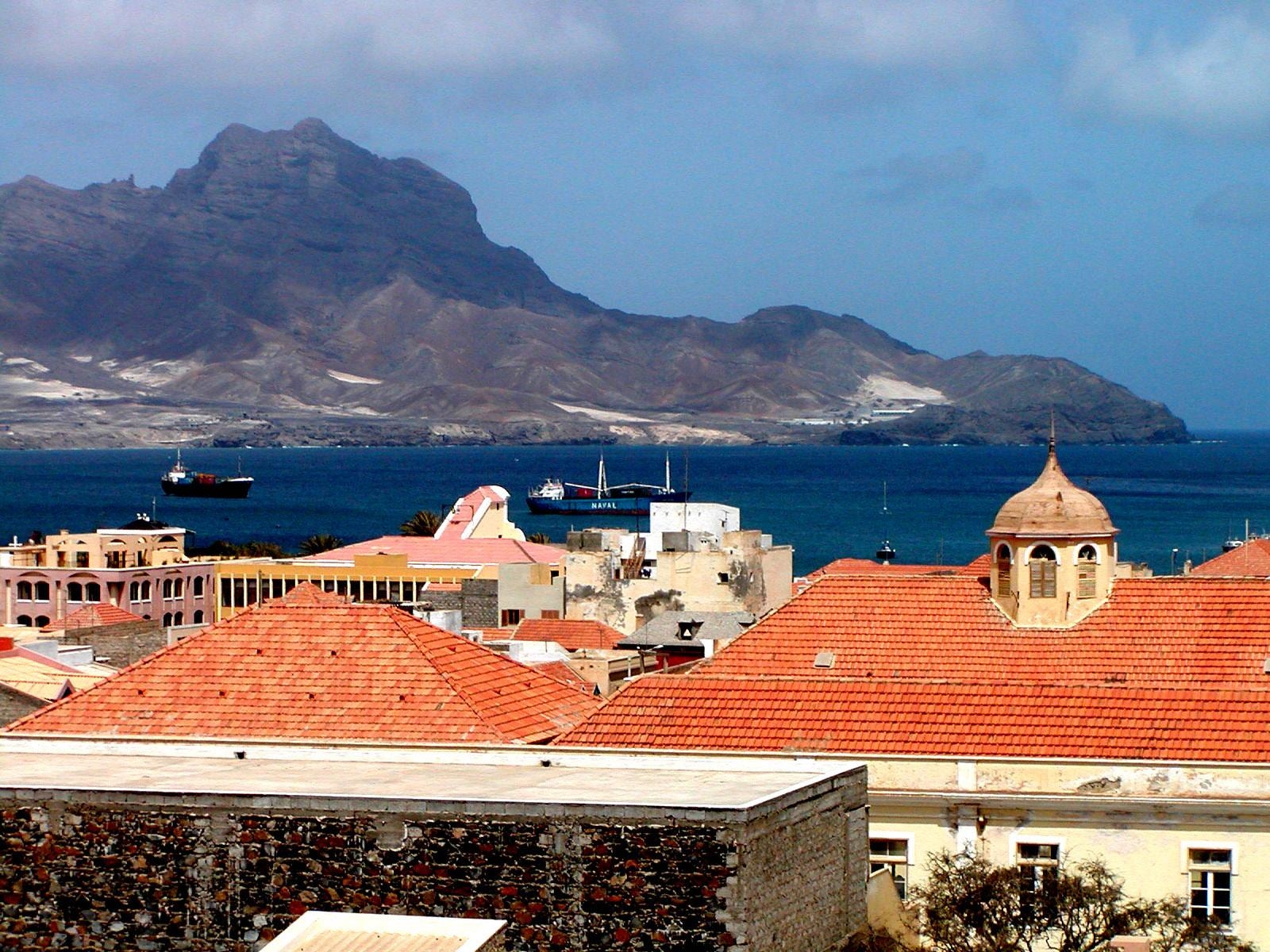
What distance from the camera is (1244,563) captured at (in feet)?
161

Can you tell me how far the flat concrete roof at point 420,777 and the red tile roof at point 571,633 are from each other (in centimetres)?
2407

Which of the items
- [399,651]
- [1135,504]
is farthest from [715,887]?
[1135,504]

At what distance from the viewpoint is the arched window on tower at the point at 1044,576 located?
26500 mm

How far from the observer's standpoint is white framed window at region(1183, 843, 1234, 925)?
20.3m

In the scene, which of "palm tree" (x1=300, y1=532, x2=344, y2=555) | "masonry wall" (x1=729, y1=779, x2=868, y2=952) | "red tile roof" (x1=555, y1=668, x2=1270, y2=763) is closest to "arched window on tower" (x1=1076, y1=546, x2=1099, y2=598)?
"red tile roof" (x1=555, y1=668, x2=1270, y2=763)

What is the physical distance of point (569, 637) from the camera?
4697 centimetres

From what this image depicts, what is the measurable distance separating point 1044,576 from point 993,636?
143cm

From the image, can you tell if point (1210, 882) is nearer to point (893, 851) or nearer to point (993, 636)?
point (893, 851)

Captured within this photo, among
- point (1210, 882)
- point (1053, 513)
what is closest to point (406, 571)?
point (1053, 513)

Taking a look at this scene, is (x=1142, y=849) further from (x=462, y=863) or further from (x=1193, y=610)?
(x=462, y=863)

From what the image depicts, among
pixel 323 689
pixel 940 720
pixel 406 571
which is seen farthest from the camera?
pixel 406 571

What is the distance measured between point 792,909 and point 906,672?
898 cm

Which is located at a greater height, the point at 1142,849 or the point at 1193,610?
the point at 1193,610

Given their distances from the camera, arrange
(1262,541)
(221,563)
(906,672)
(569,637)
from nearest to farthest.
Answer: (906,672)
(569,637)
(1262,541)
(221,563)
